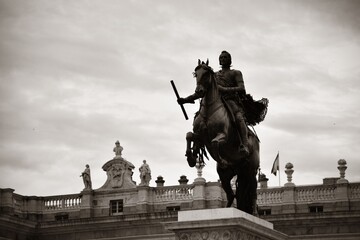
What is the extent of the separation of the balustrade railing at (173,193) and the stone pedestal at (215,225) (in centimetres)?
5949

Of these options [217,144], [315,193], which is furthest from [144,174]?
[217,144]

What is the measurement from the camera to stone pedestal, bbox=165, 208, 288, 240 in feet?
70.2

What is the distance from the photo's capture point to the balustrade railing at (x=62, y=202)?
276ft

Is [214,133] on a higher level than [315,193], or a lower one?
lower

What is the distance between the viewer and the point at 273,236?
896 inches

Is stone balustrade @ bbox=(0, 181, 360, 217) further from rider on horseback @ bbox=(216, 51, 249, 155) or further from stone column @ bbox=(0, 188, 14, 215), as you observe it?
rider on horseback @ bbox=(216, 51, 249, 155)

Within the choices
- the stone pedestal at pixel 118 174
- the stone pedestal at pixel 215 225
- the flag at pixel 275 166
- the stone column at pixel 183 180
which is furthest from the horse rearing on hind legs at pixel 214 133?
the stone column at pixel 183 180

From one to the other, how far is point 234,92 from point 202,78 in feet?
3.29

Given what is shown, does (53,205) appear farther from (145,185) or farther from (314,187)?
(314,187)

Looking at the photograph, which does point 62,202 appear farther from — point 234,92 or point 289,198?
point 234,92

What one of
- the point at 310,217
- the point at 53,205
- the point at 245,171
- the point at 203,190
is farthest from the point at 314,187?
the point at 245,171

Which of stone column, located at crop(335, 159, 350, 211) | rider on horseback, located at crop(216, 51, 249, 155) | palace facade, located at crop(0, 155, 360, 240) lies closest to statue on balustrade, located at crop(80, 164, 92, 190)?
palace facade, located at crop(0, 155, 360, 240)

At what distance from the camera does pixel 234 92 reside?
23344 mm

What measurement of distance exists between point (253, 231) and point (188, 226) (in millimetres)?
1253
